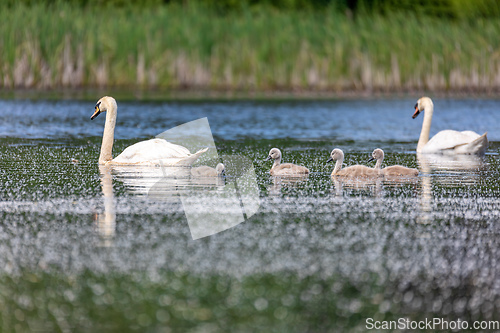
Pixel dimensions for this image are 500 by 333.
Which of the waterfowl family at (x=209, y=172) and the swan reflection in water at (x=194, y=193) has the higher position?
the waterfowl family at (x=209, y=172)

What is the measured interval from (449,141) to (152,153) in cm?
471

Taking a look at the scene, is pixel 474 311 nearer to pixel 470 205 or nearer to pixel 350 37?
pixel 470 205

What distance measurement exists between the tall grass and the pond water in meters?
12.3

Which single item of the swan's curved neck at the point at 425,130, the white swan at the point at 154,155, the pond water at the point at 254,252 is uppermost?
the swan's curved neck at the point at 425,130

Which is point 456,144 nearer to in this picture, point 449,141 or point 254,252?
point 449,141

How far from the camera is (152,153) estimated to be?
10.5 meters

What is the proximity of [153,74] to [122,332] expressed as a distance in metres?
19.9

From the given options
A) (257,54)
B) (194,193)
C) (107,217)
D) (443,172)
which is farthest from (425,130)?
(257,54)

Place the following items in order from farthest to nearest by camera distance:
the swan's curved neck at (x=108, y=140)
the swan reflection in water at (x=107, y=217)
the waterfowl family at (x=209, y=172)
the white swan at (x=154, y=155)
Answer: the swan's curved neck at (x=108, y=140)
the white swan at (x=154, y=155)
the waterfowl family at (x=209, y=172)
the swan reflection in water at (x=107, y=217)

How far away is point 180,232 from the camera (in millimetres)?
6711

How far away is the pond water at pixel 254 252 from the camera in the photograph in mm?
4891

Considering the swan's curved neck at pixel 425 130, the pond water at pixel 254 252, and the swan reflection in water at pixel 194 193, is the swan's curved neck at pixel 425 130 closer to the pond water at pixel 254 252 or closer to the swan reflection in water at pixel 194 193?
the pond water at pixel 254 252

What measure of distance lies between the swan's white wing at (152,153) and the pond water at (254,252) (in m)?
0.29

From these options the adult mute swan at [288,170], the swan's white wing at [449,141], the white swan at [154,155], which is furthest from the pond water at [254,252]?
the swan's white wing at [449,141]
